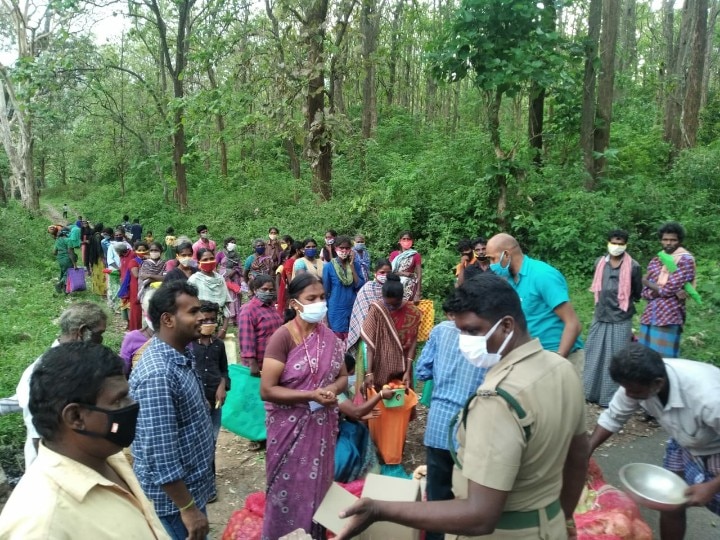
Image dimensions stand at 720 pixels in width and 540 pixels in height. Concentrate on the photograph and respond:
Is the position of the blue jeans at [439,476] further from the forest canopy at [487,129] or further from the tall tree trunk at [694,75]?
the tall tree trunk at [694,75]

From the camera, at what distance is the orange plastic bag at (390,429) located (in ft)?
14.6

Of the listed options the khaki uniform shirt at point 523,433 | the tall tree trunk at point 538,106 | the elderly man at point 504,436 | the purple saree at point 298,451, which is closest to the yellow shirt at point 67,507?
the elderly man at point 504,436

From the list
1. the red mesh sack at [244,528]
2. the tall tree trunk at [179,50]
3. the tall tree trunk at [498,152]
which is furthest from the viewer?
the tall tree trunk at [179,50]

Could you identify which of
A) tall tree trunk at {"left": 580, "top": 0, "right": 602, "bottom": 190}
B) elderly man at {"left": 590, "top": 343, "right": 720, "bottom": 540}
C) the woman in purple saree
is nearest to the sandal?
the woman in purple saree

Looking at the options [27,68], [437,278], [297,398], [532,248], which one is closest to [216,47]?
[27,68]

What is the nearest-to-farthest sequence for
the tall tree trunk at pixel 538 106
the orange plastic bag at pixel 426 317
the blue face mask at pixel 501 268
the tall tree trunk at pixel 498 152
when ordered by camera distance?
the blue face mask at pixel 501 268, the orange plastic bag at pixel 426 317, the tall tree trunk at pixel 538 106, the tall tree trunk at pixel 498 152

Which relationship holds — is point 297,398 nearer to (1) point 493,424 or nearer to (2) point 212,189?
(1) point 493,424

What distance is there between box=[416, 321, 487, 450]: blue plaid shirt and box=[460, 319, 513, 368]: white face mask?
1.21m

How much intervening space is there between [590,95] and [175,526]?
11732mm

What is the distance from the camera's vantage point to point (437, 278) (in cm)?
1005

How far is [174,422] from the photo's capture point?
8.03 feet

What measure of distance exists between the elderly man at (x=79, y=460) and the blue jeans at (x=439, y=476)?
1.90 meters

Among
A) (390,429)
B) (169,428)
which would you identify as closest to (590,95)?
(390,429)

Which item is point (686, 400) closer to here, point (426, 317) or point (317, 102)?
point (426, 317)
